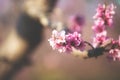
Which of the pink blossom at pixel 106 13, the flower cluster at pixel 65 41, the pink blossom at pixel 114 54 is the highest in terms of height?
the pink blossom at pixel 106 13

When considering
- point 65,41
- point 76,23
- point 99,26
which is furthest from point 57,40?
point 99,26

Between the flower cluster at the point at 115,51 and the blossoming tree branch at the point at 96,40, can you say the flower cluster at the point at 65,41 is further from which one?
the flower cluster at the point at 115,51

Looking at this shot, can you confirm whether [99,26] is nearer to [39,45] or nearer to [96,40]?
[96,40]

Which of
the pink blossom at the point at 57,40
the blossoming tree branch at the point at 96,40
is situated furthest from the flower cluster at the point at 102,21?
the pink blossom at the point at 57,40

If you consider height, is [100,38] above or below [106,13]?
below

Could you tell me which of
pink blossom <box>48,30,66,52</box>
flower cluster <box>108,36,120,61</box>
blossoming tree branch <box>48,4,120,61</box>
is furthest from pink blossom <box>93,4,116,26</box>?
pink blossom <box>48,30,66,52</box>

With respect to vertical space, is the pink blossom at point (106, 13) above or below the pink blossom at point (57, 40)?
above

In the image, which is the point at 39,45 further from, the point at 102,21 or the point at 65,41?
the point at 102,21
